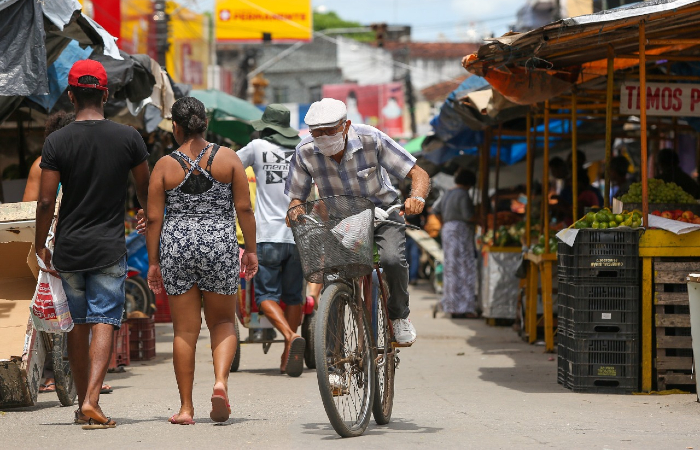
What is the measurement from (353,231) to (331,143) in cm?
71

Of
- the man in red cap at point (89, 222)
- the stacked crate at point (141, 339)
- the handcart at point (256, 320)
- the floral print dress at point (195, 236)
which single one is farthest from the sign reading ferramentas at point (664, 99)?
the stacked crate at point (141, 339)

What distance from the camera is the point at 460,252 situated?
15.5m

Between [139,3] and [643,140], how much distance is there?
96.7 ft

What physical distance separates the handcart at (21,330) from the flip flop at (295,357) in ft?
6.22

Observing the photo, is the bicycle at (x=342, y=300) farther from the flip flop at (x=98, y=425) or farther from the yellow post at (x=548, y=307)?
the yellow post at (x=548, y=307)

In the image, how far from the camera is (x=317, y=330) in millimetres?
5375

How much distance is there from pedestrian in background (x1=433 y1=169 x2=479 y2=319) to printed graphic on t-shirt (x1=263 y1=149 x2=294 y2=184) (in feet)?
21.4

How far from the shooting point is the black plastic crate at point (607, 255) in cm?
775

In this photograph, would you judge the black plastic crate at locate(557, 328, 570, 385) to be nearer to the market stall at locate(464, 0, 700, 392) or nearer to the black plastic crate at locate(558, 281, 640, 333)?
the market stall at locate(464, 0, 700, 392)

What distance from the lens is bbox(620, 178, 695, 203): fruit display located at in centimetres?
852

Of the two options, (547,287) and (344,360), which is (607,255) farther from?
(547,287)

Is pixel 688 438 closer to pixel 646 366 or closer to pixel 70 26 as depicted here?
pixel 646 366

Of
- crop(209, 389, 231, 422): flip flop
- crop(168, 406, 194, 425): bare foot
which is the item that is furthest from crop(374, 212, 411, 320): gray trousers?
crop(168, 406, 194, 425): bare foot

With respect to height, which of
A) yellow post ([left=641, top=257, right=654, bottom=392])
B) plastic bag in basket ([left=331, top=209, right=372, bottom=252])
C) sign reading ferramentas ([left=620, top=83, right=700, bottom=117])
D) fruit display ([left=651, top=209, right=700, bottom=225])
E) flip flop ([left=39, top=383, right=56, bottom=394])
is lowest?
flip flop ([left=39, top=383, right=56, bottom=394])
